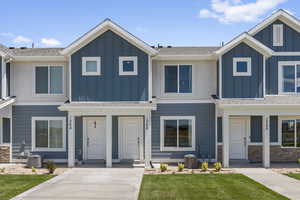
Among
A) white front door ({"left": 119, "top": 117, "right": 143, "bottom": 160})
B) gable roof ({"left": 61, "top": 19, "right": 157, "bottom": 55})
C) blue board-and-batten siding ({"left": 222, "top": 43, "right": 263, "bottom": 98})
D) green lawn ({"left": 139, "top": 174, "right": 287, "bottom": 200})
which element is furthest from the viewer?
white front door ({"left": 119, "top": 117, "right": 143, "bottom": 160})

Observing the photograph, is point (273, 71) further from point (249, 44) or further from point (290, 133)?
point (290, 133)

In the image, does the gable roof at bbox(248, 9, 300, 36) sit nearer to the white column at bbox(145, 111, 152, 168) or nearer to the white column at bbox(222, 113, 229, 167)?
the white column at bbox(222, 113, 229, 167)

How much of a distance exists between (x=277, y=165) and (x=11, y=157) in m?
13.7

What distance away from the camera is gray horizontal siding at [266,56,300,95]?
18.0 meters

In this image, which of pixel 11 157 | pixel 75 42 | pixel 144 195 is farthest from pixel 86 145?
pixel 144 195

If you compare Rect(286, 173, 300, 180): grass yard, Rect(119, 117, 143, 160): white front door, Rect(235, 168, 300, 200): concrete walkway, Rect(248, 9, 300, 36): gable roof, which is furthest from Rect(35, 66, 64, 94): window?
Rect(286, 173, 300, 180): grass yard

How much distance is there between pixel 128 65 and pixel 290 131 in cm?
926

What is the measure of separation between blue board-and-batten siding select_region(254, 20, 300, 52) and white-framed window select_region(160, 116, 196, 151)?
5712mm

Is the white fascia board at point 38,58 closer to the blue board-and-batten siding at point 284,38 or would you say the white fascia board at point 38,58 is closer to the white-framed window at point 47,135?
the white-framed window at point 47,135

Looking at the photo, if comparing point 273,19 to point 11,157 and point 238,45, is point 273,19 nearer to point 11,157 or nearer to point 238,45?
point 238,45

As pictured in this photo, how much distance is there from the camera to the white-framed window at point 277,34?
717 inches

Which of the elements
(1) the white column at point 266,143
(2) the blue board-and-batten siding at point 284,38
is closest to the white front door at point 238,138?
(1) the white column at point 266,143

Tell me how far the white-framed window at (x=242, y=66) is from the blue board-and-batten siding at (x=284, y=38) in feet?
6.78

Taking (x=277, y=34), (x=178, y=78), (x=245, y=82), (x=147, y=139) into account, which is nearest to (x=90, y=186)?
(x=147, y=139)
